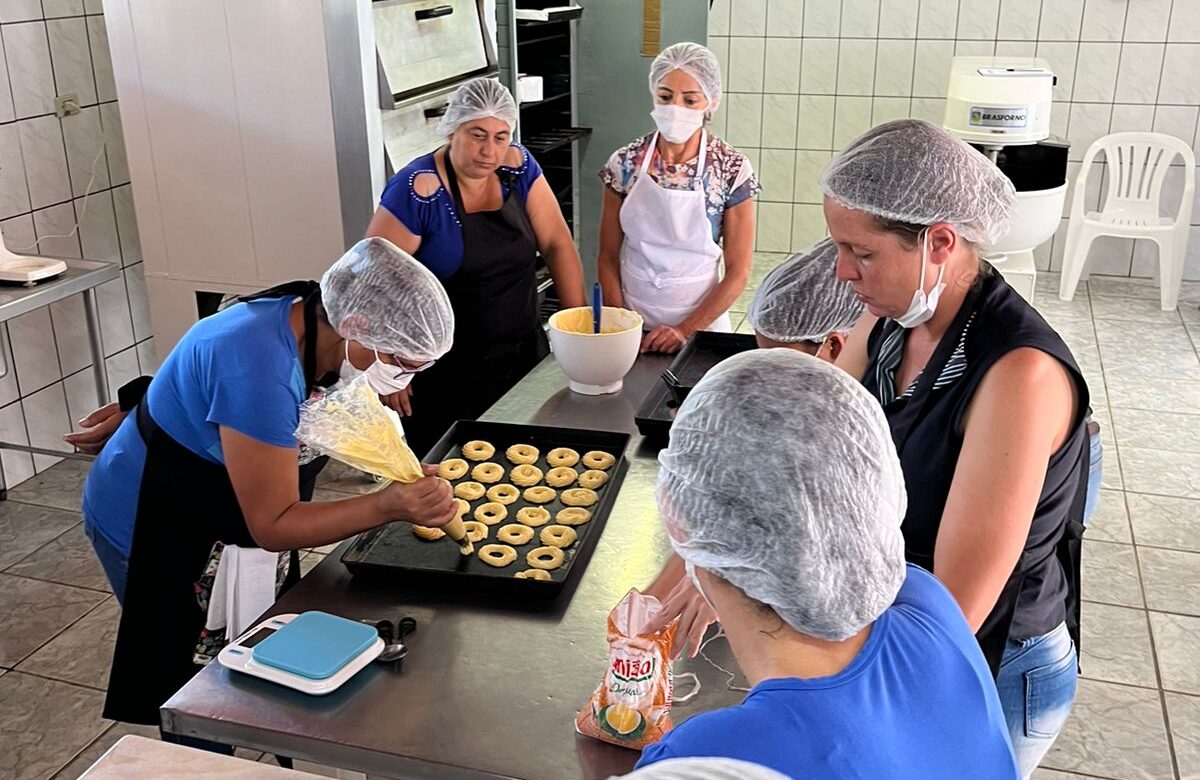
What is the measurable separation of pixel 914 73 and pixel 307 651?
19.0ft

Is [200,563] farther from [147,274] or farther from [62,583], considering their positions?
[147,274]

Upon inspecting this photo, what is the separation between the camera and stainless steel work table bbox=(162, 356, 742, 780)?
141cm

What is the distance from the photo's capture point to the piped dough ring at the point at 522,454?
2.22 metres

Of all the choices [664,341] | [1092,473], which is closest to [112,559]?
[664,341]

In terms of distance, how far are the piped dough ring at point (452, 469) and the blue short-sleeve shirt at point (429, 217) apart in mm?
846

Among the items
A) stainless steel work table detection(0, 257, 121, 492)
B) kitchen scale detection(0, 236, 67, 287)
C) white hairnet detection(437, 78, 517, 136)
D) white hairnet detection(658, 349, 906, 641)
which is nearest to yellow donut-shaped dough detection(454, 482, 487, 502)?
white hairnet detection(658, 349, 906, 641)

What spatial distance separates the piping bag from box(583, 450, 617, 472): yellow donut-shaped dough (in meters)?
0.39

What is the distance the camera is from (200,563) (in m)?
2.11

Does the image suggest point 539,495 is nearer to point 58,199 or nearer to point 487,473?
point 487,473

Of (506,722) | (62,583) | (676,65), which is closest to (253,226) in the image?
(62,583)

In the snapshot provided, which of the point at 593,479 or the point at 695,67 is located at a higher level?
the point at 695,67

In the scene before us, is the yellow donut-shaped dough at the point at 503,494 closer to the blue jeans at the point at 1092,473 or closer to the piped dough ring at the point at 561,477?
the piped dough ring at the point at 561,477

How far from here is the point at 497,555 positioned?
1854 millimetres

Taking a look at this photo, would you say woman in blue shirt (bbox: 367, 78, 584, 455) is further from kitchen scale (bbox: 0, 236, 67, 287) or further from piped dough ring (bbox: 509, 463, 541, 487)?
kitchen scale (bbox: 0, 236, 67, 287)
